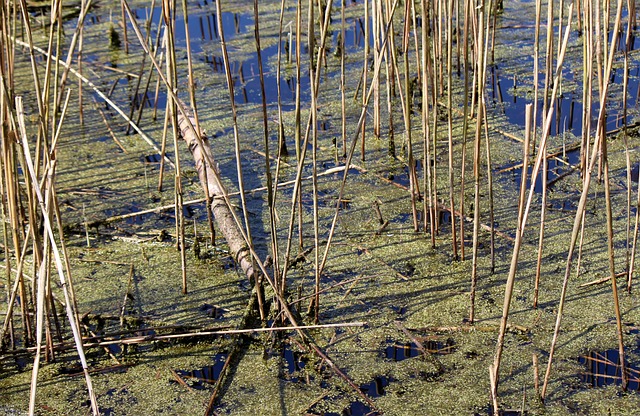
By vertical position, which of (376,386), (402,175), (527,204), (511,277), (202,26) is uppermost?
(202,26)

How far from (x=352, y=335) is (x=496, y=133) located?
123 centimetres

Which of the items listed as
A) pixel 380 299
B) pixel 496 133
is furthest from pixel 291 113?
pixel 380 299

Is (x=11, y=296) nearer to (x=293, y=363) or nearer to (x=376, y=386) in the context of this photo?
(x=293, y=363)

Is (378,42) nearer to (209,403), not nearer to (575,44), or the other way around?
(209,403)

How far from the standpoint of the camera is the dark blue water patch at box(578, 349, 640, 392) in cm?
148

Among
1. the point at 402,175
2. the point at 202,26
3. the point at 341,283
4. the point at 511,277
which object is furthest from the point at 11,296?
the point at 202,26

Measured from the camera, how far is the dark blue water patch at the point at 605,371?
1478 mm

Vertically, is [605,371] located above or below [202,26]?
below

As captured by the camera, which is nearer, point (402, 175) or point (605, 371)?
point (605, 371)

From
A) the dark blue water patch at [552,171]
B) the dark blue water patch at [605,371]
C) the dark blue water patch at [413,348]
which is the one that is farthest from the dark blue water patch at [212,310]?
the dark blue water patch at [552,171]

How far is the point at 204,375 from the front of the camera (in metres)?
1.58

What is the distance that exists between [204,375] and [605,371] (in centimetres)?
78

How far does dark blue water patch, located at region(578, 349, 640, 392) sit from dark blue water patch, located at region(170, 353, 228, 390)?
0.71 m

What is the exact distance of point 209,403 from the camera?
1479 millimetres
